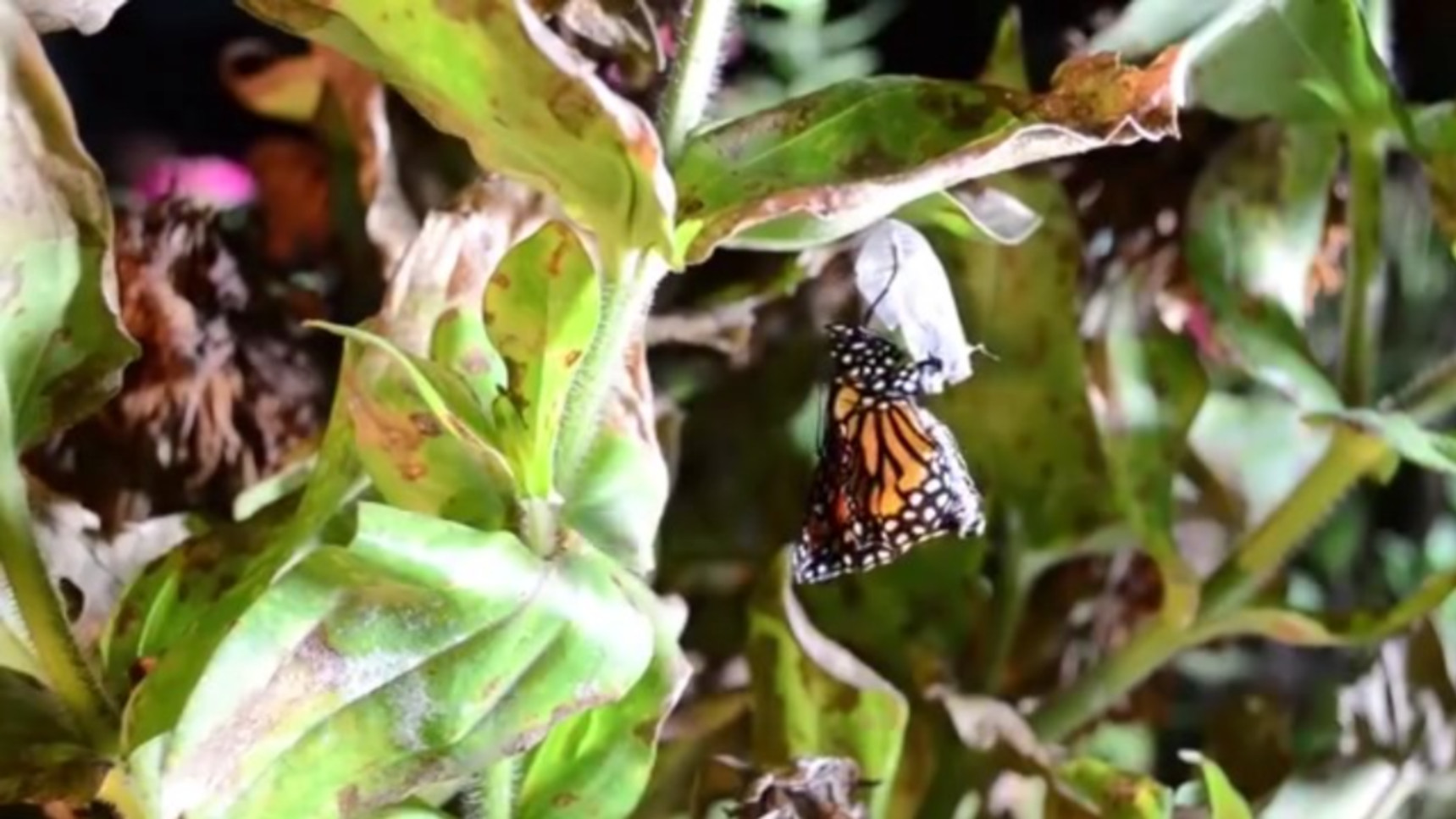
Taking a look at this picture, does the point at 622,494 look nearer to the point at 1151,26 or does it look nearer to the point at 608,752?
the point at 608,752

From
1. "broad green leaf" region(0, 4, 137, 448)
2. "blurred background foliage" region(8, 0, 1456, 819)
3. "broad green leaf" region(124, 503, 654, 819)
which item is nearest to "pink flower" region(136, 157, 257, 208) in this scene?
"blurred background foliage" region(8, 0, 1456, 819)

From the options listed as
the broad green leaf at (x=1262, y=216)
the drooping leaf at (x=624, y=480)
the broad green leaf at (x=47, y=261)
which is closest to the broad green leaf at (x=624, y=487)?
the drooping leaf at (x=624, y=480)

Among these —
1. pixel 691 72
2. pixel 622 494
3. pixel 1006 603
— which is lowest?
pixel 1006 603

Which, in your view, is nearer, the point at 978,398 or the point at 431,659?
the point at 431,659

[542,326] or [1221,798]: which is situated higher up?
[542,326]

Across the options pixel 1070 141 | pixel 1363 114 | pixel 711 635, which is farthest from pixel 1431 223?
pixel 1070 141

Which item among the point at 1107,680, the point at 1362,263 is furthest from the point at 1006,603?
the point at 1362,263

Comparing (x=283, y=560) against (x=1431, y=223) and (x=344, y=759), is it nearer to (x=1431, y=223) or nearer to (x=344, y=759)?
(x=344, y=759)
